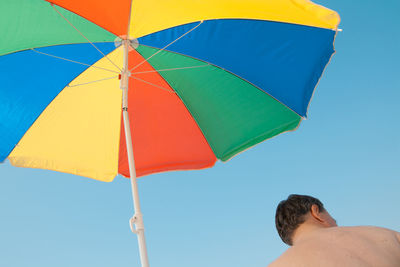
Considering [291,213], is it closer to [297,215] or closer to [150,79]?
[297,215]

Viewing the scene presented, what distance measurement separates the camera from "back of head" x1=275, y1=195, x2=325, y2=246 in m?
2.19

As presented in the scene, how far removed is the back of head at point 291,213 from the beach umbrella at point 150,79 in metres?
1.03

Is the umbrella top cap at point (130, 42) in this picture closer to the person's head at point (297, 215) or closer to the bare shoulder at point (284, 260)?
the person's head at point (297, 215)

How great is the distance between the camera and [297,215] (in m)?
2.19

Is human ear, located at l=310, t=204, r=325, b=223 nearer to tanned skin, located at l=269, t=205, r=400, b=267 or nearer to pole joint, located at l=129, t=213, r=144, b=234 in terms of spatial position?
tanned skin, located at l=269, t=205, r=400, b=267

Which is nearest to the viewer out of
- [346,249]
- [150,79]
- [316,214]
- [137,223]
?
[346,249]

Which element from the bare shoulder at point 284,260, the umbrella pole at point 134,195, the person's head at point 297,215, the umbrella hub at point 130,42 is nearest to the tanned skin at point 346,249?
the bare shoulder at point 284,260

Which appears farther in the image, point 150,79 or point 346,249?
point 150,79

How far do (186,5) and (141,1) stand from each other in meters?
0.29

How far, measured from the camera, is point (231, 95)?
3.46m

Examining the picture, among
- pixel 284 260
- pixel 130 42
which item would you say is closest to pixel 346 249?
pixel 284 260

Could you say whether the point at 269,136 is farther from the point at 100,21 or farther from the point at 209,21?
the point at 100,21

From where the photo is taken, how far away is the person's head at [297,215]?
7.13ft

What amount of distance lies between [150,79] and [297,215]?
186 cm
